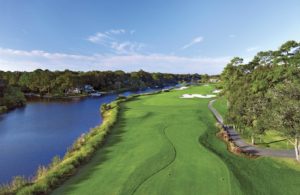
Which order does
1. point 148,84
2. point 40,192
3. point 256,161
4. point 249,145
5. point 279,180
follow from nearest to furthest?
point 40,192 → point 279,180 → point 256,161 → point 249,145 → point 148,84

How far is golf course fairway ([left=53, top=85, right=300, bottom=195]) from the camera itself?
13875mm

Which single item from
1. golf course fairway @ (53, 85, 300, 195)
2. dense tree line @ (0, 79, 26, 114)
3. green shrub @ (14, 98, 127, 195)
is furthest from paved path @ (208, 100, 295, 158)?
dense tree line @ (0, 79, 26, 114)

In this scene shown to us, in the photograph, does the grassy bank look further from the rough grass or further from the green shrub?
the rough grass

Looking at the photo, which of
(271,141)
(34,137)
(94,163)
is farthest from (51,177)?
(271,141)

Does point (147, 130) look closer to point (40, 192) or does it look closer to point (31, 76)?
point (40, 192)

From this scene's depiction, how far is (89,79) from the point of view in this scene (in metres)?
104

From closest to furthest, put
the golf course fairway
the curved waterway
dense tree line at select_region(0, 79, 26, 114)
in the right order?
the golf course fairway, the curved waterway, dense tree line at select_region(0, 79, 26, 114)

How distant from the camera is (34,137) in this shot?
30.1 m

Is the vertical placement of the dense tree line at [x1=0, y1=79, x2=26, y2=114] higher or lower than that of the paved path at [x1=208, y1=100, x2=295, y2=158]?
higher

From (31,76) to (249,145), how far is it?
89282mm

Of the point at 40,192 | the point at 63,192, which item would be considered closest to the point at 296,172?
the point at 63,192

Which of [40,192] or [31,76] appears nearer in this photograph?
[40,192]

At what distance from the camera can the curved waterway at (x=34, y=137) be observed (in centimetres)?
2131

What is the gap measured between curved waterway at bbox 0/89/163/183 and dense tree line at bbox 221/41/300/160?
63.5 ft
